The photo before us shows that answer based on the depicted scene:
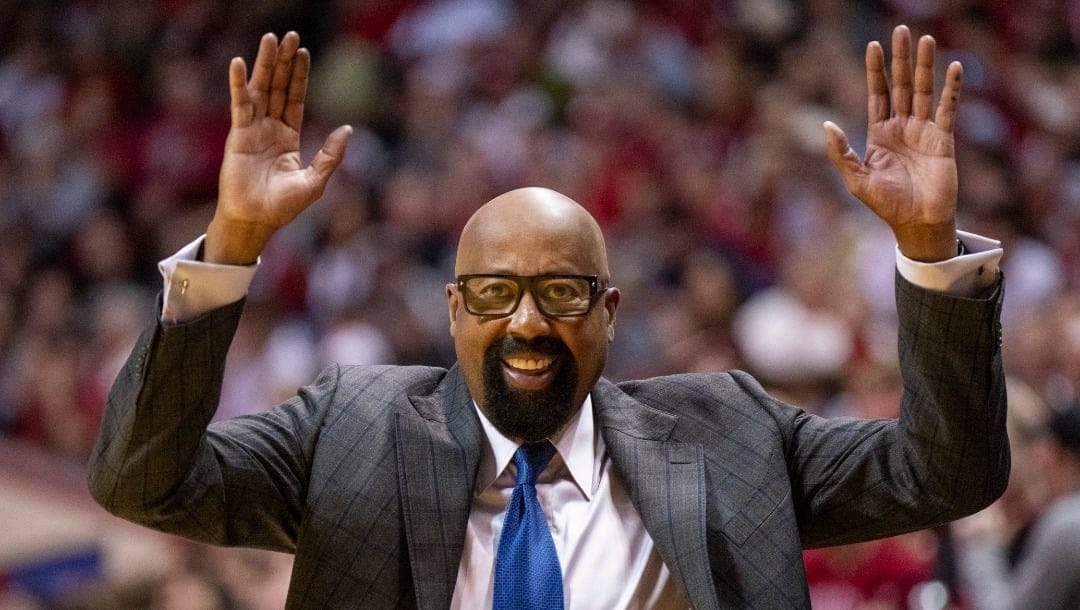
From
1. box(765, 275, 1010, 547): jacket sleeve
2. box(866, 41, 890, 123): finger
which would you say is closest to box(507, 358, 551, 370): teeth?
box(765, 275, 1010, 547): jacket sleeve

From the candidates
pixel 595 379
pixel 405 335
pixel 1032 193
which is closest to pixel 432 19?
pixel 405 335

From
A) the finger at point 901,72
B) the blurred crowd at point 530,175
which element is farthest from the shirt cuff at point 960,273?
the blurred crowd at point 530,175

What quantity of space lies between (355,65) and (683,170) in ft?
7.04

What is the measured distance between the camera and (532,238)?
2746mm

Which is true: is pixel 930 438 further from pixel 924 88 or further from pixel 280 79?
pixel 280 79

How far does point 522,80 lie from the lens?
27.7 ft

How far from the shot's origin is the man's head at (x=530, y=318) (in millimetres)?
2713

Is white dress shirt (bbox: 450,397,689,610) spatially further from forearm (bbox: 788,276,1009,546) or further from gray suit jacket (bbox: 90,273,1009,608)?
forearm (bbox: 788,276,1009,546)

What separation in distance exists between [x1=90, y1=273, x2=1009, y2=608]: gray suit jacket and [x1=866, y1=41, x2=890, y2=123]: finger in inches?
12.8

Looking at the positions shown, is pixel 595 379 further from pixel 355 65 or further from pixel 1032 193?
pixel 355 65

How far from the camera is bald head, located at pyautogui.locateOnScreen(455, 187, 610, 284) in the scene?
274cm

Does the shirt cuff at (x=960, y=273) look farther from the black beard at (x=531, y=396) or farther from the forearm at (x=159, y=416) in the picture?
the forearm at (x=159, y=416)

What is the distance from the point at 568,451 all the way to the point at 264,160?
30.3 inches

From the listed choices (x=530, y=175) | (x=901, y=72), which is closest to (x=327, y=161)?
(x=901, y=72)
